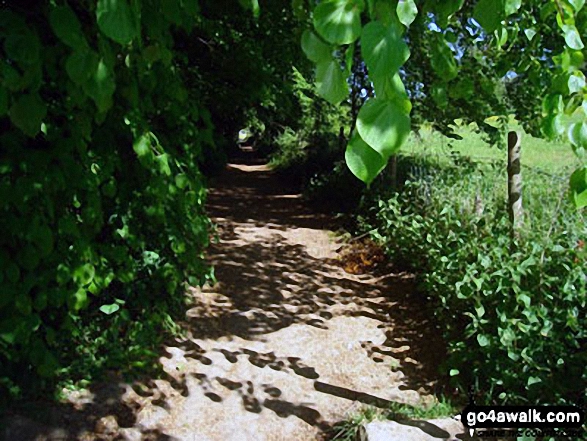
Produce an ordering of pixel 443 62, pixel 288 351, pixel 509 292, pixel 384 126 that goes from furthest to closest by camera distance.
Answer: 1. pixel 288 351
2. pixel 509 292
3. pixel 443 62
4. pixel 384 126

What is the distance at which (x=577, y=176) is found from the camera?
992 mm

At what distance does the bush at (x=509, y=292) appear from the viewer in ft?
9.94

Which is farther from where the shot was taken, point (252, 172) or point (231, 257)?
point (252, 172)

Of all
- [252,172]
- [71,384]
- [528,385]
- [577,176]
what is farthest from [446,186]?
[252,172]

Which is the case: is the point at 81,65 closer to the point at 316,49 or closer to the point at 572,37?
the point at 316,49

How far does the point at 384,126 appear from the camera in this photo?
2.27 ft

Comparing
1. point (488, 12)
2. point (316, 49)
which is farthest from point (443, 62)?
point (316, 49)

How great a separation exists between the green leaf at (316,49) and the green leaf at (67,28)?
0.54m

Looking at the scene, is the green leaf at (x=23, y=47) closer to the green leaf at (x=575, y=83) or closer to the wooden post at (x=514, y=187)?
the green leaf at (x=575, y=83)

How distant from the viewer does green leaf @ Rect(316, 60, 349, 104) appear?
2.95 feet

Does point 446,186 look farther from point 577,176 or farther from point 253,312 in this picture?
point 577,176

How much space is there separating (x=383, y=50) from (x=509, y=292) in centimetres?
329

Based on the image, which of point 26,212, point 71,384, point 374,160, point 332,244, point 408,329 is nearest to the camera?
point 374,160

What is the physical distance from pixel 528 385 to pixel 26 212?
299 centimetres
